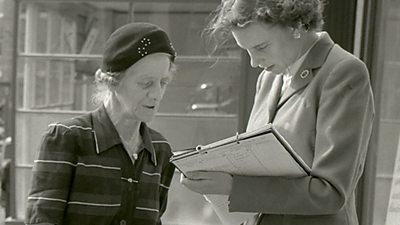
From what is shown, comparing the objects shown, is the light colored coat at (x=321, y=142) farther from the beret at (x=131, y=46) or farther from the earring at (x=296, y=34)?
the beret at (x=131, y=46)

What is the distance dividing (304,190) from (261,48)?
0.94 feet

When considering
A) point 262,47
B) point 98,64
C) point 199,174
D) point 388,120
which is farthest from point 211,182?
point 98,64

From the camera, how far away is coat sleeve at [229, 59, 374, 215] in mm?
1043

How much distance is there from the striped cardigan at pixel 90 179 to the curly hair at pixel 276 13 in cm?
41

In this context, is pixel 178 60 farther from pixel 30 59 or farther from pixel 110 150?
pixel 110 150

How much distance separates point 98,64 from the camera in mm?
2678

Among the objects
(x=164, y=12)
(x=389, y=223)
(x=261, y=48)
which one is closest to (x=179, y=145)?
(x=164, y=12)

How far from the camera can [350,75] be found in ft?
3.48

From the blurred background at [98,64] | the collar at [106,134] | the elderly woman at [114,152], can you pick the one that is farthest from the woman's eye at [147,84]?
the blurred background at [98,64]

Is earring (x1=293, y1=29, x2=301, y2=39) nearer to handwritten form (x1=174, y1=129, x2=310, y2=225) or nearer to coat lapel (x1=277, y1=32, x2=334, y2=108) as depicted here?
coat lapel (x1=277, y1=32, x2=334, y2=108)

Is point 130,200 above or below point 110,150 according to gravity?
below

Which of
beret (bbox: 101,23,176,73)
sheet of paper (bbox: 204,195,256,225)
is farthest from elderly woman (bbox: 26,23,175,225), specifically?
sheet of paper (bbox: 204,195,256,225)

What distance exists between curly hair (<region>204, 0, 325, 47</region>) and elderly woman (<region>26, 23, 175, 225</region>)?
0.28 metres

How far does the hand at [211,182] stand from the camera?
3.66 feet
